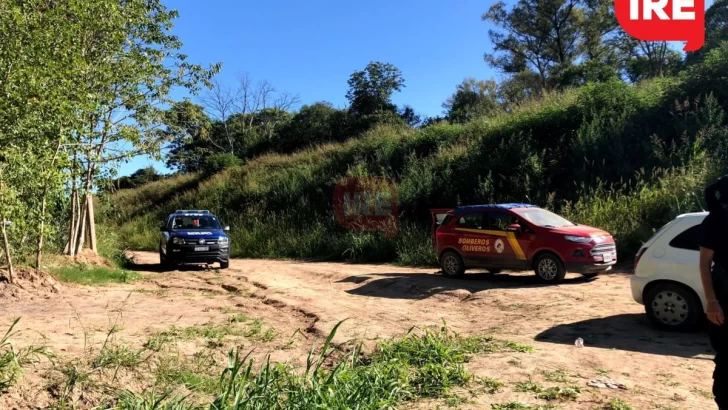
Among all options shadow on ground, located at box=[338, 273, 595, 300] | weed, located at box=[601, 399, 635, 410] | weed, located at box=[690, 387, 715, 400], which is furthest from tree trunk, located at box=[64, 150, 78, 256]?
weed, located at box=[690, 387, 715, 400]

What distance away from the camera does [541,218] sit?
439 inches

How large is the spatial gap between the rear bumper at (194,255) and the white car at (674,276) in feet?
38.2

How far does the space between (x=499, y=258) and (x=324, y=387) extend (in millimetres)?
7975

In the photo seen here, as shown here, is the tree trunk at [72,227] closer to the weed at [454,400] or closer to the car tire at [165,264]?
the car tire at [165,264]

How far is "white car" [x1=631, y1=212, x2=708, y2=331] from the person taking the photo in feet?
20.9

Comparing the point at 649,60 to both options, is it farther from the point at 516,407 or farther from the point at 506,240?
the point at 516,407

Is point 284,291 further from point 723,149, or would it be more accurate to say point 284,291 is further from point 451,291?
point 723,149

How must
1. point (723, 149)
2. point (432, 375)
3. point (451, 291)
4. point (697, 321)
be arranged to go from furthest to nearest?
point (723, 149) < point (451, 291) < point (697, 321) < point (432, 375)

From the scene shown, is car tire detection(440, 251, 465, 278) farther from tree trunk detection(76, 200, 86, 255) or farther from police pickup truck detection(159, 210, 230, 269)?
tree trunk detection(76, 200, 86, 255)

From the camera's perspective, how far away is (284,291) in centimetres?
1070

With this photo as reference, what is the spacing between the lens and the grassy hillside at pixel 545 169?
14.8 meters

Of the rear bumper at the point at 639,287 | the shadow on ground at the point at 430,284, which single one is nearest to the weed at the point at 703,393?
the rear bumper at the point at 639,287

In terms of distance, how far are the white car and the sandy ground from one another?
240 mm

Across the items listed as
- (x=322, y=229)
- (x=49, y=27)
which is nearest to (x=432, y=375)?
(x=49, y=27)
